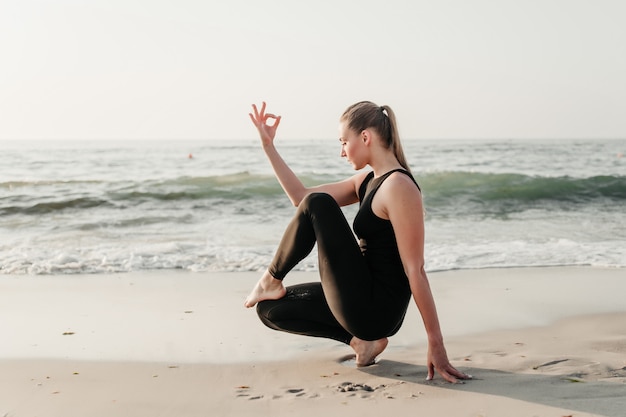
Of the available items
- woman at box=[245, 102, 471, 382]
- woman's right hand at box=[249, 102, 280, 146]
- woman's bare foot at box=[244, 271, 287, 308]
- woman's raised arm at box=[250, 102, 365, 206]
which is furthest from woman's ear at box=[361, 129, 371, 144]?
woman's bare foot at box=[244, 271, 287, 308]

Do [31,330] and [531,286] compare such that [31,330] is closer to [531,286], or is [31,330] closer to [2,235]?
[531,286]

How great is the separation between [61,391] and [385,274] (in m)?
1.65

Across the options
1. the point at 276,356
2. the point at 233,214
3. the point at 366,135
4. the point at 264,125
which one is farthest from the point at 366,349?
the point at 233,214

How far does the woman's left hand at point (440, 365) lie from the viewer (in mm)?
3178

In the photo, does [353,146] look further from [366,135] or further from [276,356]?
[276,356]

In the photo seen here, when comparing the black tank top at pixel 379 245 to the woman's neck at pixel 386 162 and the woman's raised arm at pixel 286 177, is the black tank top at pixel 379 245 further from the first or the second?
the woman's raised arm at pixel 286 177

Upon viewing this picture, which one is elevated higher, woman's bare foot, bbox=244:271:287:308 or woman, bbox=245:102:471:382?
woman, bbox=245:102:471:382

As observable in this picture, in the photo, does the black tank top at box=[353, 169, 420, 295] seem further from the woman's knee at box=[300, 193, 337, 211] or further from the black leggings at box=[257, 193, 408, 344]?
the woman's knee at box=[300, 193, 337, 211]

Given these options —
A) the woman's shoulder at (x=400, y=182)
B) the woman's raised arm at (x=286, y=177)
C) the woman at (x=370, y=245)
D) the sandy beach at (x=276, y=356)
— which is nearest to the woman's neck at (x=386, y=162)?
the woman at (x=370, y=245)

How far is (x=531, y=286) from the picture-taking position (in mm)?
6176

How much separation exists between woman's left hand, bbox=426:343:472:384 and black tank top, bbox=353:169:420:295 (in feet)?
1.10

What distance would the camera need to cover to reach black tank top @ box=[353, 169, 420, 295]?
329cm

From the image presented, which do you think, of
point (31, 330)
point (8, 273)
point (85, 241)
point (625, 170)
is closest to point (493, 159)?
point (625, 170)

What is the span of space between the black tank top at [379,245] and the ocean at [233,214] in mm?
3731
